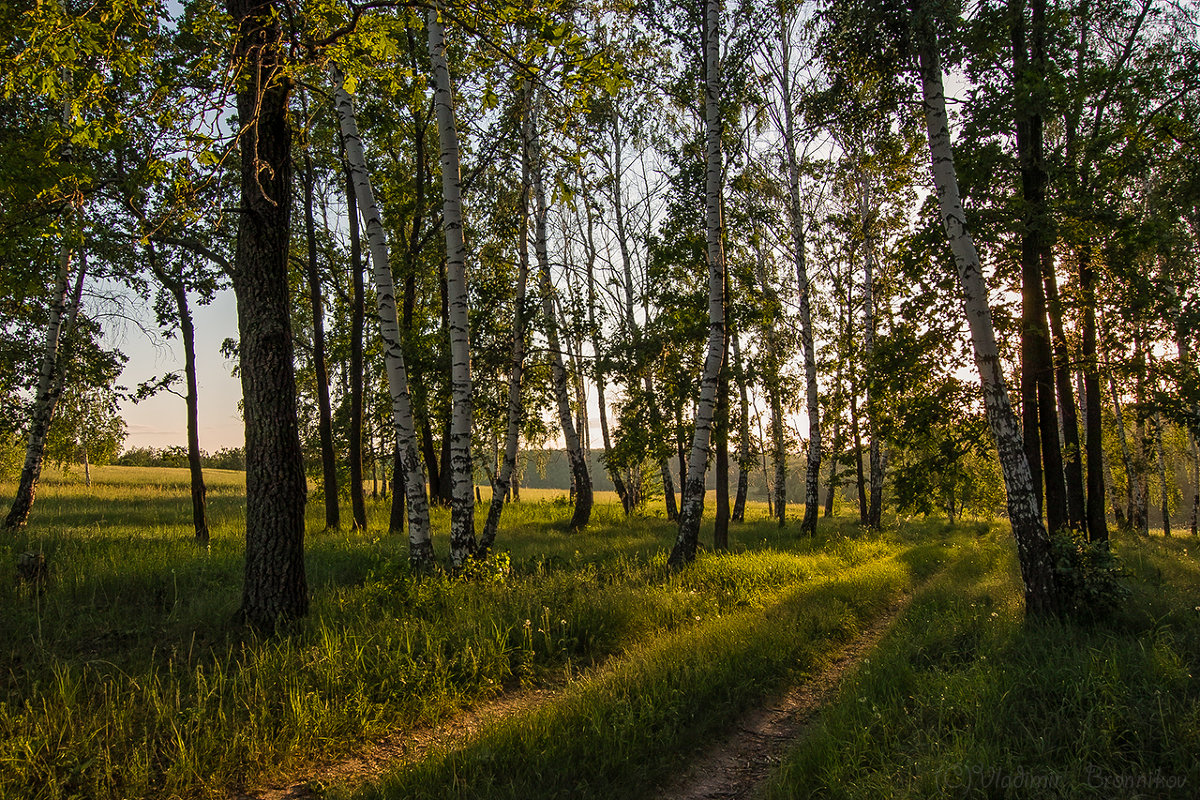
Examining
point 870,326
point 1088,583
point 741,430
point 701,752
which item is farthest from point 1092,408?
point 701,752

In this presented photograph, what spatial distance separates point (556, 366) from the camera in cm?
1596

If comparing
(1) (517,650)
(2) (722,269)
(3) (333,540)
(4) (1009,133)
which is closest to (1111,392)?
(4) (1009,133)

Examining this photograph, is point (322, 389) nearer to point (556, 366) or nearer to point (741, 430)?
point (556, 366)

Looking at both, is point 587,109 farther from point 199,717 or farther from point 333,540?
point 333,540

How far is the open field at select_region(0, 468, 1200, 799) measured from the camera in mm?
3701

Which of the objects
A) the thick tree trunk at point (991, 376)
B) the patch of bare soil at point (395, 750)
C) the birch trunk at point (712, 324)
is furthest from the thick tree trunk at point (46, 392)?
the thick tree trunk at point (991, 376)

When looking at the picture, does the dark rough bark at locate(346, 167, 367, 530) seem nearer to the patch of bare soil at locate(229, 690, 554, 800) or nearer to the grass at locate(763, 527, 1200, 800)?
the patch of bare soil at locate(229, 690, 554, 800)

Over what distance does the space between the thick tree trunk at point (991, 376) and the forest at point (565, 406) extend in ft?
0.15

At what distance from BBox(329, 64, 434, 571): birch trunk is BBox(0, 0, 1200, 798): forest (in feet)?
0.23

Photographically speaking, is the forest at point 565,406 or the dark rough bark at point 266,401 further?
the dark rough bark at point 266,401

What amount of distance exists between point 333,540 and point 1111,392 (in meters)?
27.2

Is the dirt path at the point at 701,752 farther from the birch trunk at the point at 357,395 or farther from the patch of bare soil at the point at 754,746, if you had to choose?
the birch trunk at the point at 357,395

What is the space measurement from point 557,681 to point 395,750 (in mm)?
1781

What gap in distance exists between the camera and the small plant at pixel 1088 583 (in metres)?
6.55
